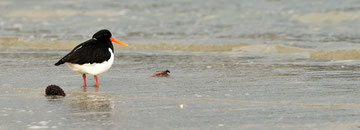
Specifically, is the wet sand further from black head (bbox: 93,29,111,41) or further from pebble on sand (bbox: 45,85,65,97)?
black head (bbox: 93,29,111,41)

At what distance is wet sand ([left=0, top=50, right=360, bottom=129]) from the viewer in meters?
6.06

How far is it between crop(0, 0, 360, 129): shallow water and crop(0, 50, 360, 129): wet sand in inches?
0.5

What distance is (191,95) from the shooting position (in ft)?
25.1

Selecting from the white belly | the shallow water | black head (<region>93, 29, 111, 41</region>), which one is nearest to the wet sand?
the shallow water

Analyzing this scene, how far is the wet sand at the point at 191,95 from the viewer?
19.9 feet

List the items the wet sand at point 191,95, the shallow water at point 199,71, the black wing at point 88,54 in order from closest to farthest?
the wet sand at point 191,95 < the shallow water at point 199,71 < the black wing at point 88,54

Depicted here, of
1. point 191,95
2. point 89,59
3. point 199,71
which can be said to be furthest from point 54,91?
point 199,71

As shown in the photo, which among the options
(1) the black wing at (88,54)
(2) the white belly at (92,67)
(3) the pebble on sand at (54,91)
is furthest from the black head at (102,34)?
(3) the pebble on sand at (54,91)

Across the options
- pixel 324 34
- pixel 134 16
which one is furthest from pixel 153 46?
pixel 134 16

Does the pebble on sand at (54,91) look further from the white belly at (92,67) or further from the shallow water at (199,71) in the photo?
the white belly at (92,67)

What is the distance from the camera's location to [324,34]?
1606 cm

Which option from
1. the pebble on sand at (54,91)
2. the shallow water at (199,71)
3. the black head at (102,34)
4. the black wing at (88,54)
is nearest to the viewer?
the shallow water at (199,71)

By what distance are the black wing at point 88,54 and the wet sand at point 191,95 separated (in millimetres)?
338

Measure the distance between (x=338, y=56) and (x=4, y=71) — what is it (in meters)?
5.63
